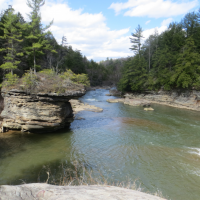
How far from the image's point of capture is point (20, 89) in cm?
1258

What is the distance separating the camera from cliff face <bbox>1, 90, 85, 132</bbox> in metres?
12.7

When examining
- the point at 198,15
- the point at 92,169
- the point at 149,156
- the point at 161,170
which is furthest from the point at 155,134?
the point at 198,15

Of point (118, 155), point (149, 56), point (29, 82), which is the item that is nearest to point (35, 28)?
point (29, 82)

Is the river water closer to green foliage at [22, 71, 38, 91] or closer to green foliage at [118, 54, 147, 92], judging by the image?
green foliage at [22, 71, 38, 91]

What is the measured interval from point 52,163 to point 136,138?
756 centimetres

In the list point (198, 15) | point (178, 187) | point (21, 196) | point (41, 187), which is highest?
point (198, 15)

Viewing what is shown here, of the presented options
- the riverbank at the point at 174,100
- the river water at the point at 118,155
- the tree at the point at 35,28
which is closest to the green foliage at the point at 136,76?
the riverbank at the point at 174,100

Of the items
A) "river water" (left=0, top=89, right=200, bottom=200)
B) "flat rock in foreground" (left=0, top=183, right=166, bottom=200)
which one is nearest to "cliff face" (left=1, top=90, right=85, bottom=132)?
"river water" (left=0, top=89, right=200, bottom=200)

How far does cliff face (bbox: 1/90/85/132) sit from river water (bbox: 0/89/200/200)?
0.97 meters

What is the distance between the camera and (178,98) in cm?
2939

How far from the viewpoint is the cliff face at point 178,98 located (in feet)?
86.9

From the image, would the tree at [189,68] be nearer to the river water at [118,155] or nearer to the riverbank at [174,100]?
the riverbank at [174,100]

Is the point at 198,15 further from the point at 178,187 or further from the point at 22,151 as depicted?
the point at 22,151

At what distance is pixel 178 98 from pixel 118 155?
23992mm
